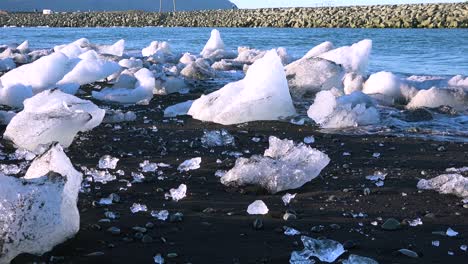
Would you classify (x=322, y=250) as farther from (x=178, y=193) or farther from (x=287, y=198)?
(x=178, y=193)

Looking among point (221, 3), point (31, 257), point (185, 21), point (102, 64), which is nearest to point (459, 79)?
point (102, 64)

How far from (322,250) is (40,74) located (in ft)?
13.2

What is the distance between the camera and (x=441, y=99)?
5.04 m

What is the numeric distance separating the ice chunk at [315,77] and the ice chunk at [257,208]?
338cm

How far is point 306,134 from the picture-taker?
3.96m

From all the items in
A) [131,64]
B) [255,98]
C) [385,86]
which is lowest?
[131,64]

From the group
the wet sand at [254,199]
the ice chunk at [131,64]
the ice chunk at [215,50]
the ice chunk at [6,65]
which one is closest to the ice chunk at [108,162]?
the wet sand at [254,199]

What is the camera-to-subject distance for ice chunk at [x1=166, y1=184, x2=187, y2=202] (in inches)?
97.2

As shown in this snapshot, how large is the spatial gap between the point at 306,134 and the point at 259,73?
55 centimetres

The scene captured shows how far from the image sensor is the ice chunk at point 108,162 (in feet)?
9.77

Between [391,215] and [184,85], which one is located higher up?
[391,215]

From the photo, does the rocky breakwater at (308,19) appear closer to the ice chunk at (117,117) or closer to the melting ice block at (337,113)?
the melting ice block at (337,113)

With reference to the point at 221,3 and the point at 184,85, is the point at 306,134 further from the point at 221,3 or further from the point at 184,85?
the point at 221,3

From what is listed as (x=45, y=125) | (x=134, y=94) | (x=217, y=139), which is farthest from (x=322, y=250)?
(x=134, y=94)
